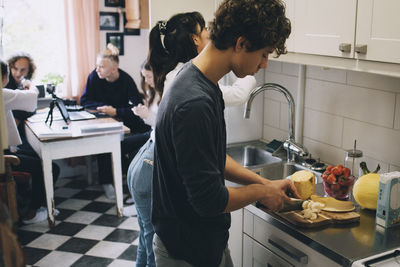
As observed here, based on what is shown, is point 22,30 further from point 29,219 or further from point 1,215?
point 1,215

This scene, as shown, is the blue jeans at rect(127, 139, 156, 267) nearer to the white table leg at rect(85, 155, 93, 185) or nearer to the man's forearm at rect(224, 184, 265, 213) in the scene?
the man's forearm at rect(224, 184, 265, 213)

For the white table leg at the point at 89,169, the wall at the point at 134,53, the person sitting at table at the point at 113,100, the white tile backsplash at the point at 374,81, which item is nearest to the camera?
the white tile backsplash at the point at 374,81

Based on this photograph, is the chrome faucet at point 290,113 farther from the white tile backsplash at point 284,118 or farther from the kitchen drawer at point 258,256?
the kitchen drawer at point 258,256

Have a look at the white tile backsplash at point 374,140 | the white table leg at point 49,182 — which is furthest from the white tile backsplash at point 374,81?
the white table leg at point 49,182

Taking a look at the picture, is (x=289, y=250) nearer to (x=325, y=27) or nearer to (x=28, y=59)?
(x=325, y=27)

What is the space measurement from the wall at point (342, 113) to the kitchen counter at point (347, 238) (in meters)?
0.47

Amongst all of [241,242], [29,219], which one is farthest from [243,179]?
[29,219]

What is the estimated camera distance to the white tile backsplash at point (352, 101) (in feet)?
6.59

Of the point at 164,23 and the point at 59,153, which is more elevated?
the point at 164,23

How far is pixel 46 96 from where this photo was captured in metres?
4.42

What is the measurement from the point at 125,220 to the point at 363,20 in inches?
103

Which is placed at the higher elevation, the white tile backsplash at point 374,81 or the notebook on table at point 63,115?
the white tile backsplash at point 374,81

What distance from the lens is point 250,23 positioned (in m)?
1.26

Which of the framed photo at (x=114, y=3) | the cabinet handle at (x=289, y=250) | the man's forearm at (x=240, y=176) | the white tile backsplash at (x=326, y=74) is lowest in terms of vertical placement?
the cabinet handle at (x=289, y=250)
